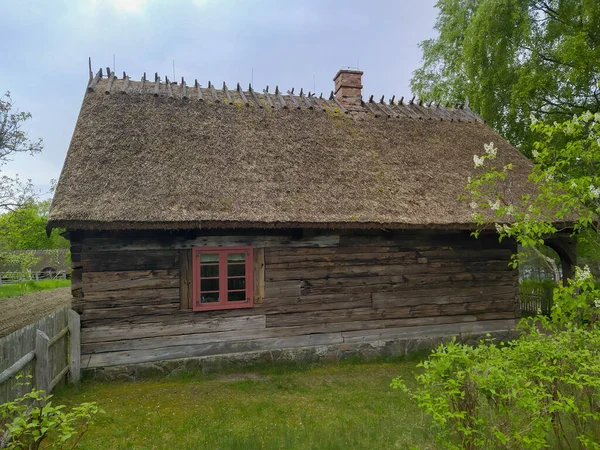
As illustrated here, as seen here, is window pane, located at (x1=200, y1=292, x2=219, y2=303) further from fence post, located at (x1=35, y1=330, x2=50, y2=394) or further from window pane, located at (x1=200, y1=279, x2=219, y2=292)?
fence post, located at (x1=35, y1=330, x2=50, y2=394)

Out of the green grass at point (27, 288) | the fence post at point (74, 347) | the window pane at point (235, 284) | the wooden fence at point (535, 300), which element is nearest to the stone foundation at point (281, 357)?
the fence post at point (74, 347)

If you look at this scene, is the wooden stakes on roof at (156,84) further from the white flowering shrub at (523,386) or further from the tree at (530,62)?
the tree at (530,62)

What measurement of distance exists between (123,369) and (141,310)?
3.34 feet

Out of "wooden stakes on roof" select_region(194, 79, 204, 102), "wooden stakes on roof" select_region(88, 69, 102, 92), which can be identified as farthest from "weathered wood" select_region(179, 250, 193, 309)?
"wooden stakes on roof" select_region(88, 69, 102, 92)

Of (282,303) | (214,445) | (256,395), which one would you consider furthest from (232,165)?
(214,445)

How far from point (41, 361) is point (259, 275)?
11.8ft

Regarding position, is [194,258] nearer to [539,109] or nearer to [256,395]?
[256,395]

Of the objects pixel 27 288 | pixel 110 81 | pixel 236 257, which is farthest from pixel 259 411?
pixel 27 288

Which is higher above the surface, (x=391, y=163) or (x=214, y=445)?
(x=391, y=163)

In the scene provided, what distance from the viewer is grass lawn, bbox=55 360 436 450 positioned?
475cm

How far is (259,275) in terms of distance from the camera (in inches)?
303

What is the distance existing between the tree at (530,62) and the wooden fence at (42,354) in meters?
15.0

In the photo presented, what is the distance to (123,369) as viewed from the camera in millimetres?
6969

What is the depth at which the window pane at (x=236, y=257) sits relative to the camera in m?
7.56
